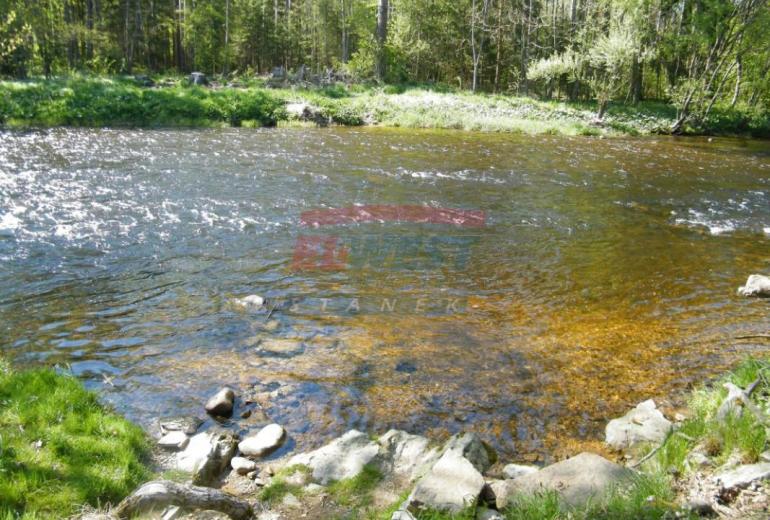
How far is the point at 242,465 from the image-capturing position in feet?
15.7

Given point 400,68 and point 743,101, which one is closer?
point 743,101

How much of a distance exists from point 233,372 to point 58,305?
3221 millimetres

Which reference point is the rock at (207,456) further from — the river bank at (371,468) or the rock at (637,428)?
the rock at (637,428)

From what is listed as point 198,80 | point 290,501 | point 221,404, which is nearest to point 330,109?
point 198,80

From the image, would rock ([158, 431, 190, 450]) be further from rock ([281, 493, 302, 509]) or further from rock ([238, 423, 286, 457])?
rock ([281, 493, 302, 509])

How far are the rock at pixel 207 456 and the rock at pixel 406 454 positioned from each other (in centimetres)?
138

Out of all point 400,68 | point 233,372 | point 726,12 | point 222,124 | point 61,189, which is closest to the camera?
point 233,372

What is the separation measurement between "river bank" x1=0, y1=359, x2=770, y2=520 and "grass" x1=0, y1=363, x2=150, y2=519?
0.5 inches

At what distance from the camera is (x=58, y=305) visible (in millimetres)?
7637

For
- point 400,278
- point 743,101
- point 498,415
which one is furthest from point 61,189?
point 743,101

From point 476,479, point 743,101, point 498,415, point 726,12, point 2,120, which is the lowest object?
point 498,415

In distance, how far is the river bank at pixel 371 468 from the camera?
3.64 meters

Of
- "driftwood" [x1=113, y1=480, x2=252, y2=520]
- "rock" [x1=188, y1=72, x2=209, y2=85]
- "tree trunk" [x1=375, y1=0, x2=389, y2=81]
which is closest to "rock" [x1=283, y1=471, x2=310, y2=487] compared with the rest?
"driftwood" [x1=113, y1=480, x2=252, y2=520]

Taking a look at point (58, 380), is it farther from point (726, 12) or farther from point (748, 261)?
point (726, 12)
